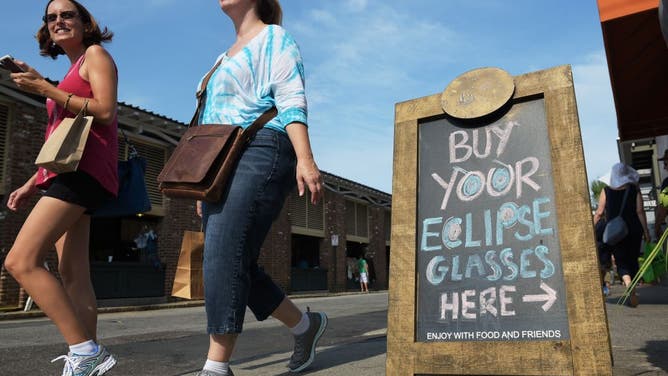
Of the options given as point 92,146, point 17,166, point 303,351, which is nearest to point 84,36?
point 92,146

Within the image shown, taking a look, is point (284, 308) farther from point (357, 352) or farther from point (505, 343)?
point (505, 343)

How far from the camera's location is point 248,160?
227 centimetres

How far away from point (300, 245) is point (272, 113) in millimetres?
22807

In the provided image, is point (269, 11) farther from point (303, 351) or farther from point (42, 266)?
point (303, 351)

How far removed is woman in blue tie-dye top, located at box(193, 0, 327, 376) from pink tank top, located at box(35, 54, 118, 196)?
0.48 meters

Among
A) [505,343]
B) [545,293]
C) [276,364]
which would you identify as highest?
[545,293]

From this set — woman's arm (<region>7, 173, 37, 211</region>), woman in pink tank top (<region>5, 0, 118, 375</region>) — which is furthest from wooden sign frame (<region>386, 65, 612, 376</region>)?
woman's arm (<region>7, 173, 37, 211</region>)

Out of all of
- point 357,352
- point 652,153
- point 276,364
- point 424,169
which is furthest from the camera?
point 652,153

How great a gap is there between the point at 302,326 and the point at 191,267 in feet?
2.22

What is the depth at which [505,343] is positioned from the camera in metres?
2.05

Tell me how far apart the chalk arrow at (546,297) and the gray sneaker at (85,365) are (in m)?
1.85

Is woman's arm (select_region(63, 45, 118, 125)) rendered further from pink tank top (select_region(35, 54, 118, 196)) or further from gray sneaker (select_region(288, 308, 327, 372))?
gray sneaker (select_region(288, 308, 327, 372))

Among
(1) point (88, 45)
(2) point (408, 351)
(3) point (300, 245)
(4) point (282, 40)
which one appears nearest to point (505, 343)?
(2) point (408, 351)

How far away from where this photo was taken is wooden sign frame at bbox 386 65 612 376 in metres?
1.90
